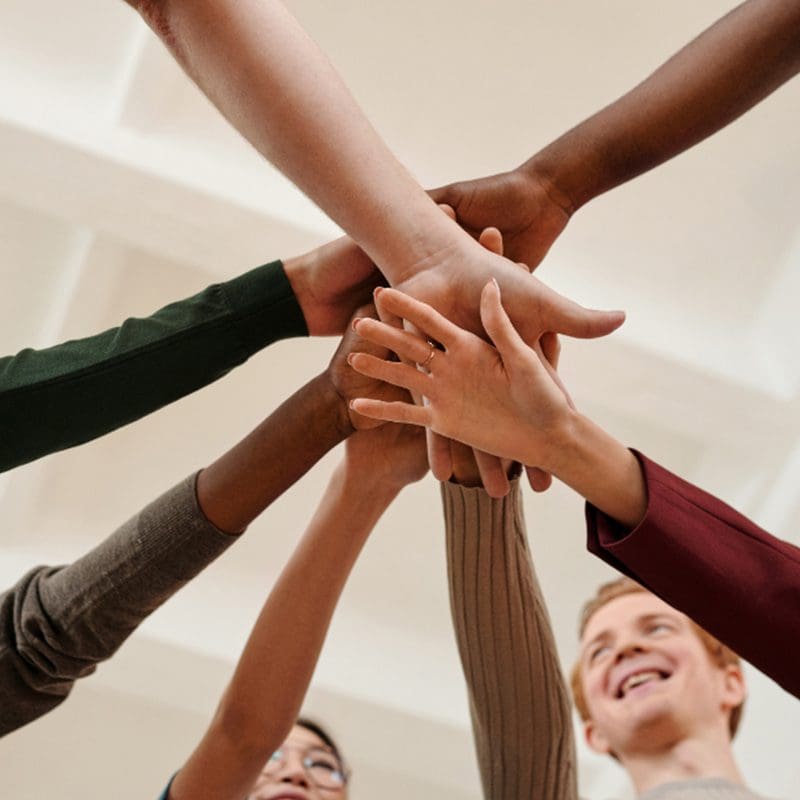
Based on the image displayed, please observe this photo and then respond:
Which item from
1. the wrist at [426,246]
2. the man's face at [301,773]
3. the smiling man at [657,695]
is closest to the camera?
the wrist at [426,246]

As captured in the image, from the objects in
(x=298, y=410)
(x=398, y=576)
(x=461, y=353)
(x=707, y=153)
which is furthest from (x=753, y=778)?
(x=461, y=353)

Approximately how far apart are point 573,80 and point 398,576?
152 cm

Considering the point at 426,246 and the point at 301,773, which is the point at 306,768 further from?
the point at 426,246

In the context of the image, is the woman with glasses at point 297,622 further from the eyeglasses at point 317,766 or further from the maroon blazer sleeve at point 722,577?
the maroon blazer sleeve at point 722,577

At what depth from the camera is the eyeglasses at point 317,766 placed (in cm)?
217

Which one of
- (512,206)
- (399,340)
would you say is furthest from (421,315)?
(512,206)

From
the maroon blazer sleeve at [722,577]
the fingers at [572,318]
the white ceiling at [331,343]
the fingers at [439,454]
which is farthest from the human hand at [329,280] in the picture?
the white ceiling at [331,343]

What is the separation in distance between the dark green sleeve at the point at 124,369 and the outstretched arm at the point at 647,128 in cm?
32

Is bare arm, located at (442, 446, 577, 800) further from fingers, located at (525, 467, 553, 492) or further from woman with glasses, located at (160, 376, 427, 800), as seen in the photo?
fingers, located at (525, 467, 553, 492)

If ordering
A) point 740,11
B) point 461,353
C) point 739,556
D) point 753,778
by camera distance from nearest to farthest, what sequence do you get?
point 739,556, point 461,353, point 740,11, point 753,778

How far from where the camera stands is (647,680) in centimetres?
212

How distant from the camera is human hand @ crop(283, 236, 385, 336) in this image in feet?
5.46

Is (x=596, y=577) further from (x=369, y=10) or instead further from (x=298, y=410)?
(x=298, y=410)

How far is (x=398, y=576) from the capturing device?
12.0 ft
